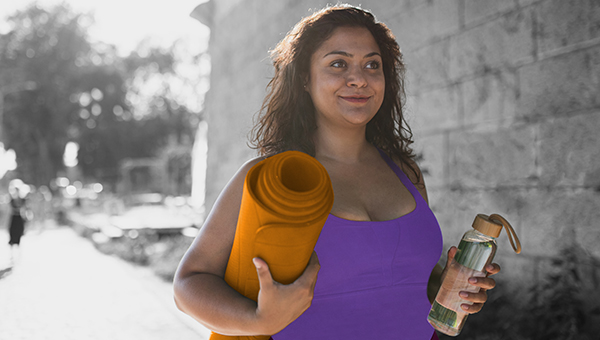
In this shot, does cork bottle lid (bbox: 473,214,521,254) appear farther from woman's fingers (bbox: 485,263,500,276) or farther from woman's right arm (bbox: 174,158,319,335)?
woman's right arm (bbox: 174,158,319,335)

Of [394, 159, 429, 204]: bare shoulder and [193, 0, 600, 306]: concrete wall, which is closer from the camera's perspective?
[394, 159, 429, 204]: bare shoulder

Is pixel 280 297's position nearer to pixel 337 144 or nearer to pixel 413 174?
pixel 337 144

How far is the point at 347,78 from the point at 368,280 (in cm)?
64

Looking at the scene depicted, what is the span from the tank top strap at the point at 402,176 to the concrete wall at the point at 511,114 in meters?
0.93

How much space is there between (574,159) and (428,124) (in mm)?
1164

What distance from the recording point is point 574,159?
2.77 metres

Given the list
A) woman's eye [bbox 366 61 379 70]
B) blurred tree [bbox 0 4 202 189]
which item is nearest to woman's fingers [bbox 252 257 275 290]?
woman's eye [bbox 366 61 379 70]

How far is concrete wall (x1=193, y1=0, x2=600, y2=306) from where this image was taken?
2.73 m

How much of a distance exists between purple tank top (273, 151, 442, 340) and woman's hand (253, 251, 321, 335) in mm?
357

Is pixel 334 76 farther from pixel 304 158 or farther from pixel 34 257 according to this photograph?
pixel 34 257

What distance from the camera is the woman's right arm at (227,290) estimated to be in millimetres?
1058

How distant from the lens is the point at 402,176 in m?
1.78

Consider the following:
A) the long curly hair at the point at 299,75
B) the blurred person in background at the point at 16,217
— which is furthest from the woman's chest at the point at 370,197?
the blurred person in background at the point at 16,217

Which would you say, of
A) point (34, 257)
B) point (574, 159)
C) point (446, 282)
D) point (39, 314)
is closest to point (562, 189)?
point (574, 159)
